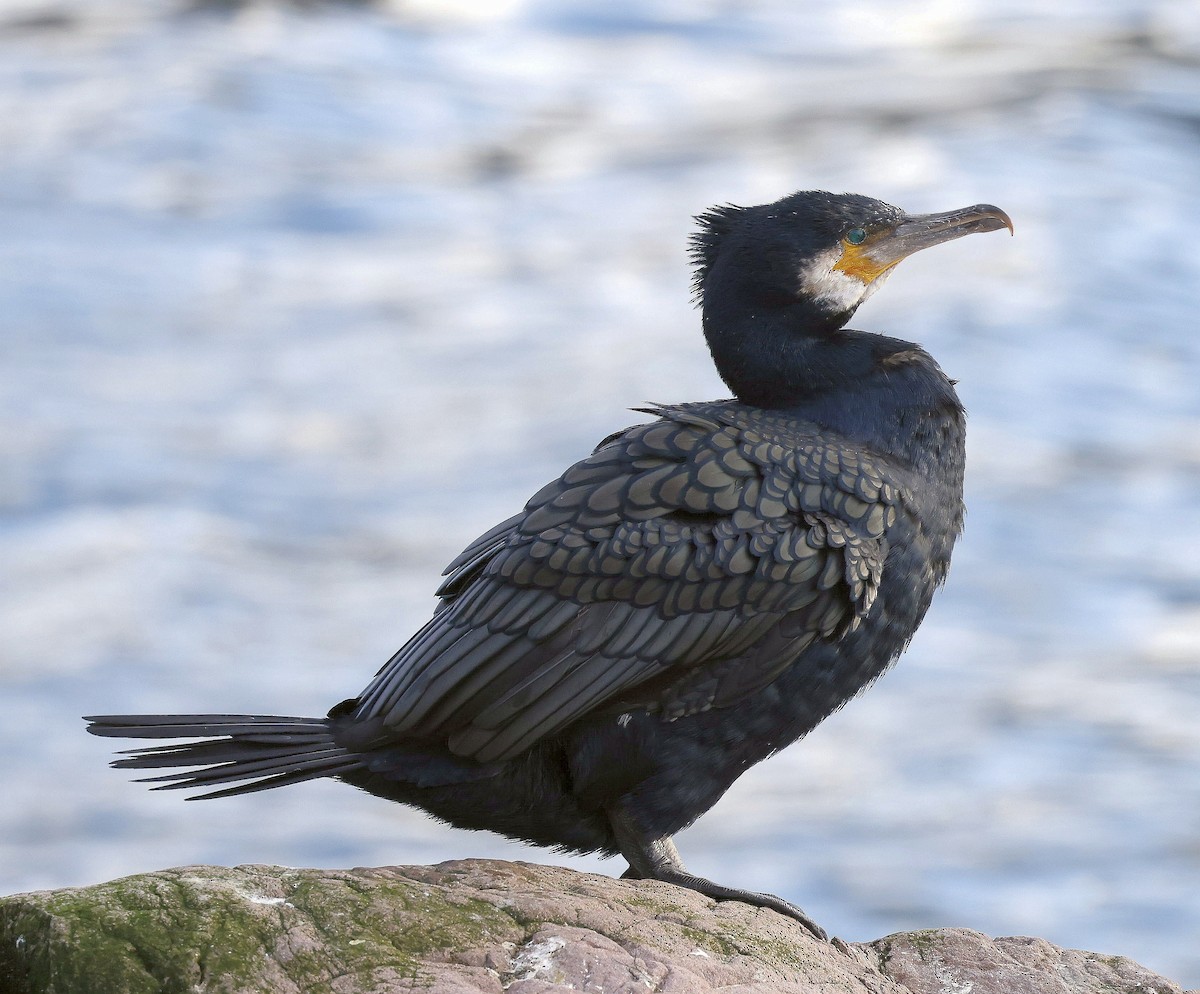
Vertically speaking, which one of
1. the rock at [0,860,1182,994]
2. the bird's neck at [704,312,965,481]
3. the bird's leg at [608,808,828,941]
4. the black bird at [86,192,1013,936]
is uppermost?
the bird's neck at [704,312,965,481]

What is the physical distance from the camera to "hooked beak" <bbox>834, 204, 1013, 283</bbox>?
17.8 ft

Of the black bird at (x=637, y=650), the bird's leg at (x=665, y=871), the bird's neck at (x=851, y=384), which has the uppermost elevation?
the bird's neck at (x=851, y=384)

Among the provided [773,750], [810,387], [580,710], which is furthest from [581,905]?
[810,387]

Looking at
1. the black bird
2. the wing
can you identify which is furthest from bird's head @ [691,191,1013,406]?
the wing

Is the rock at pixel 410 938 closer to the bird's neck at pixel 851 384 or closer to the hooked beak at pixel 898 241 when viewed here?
the bird's neck at pixel 851 384

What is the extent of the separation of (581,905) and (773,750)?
873mm

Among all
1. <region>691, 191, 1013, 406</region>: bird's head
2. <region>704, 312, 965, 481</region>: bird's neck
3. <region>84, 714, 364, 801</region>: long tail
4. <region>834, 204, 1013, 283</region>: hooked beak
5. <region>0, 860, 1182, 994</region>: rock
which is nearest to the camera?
<region>0, 860, 1182, 994</region>: rock

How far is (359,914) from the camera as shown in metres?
4.09

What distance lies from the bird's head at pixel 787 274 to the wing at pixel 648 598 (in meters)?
0.54

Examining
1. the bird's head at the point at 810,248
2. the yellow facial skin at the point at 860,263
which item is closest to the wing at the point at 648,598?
the bird's head at the point at 810,248

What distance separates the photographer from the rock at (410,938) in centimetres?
383

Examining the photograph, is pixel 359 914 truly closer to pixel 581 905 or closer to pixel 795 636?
pixel 581 905

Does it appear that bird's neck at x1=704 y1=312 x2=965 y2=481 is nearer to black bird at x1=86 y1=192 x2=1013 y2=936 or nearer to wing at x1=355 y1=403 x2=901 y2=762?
black bird at x1=86 y1=192 x2=1013 y2=936

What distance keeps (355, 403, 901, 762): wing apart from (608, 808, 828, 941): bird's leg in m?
0.37
